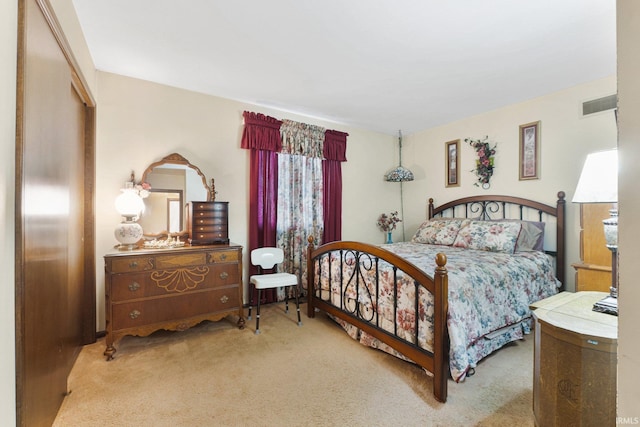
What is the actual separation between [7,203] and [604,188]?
248cm

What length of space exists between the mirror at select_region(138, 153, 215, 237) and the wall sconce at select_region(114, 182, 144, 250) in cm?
22

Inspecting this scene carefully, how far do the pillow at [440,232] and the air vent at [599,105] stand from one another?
5.22ft

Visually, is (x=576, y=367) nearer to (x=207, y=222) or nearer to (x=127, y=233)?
(x=207, y=222)

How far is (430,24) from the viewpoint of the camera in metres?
1.97

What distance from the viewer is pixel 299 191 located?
12.2ft

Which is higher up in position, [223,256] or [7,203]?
[7,203]

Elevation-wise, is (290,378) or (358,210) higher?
(358,210)

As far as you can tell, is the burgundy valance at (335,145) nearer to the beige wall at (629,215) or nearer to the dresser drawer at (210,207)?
the dresser drawer at (210,207)

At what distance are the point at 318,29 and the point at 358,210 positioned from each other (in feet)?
9.03

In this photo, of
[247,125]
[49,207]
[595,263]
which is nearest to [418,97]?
[247,125]

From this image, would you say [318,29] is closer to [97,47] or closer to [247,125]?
[247,125]

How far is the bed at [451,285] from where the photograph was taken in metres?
1.82

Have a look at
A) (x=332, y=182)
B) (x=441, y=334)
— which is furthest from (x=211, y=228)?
(x=441, y=334)

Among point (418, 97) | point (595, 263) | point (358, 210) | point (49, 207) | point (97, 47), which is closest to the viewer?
point (49, 207)
